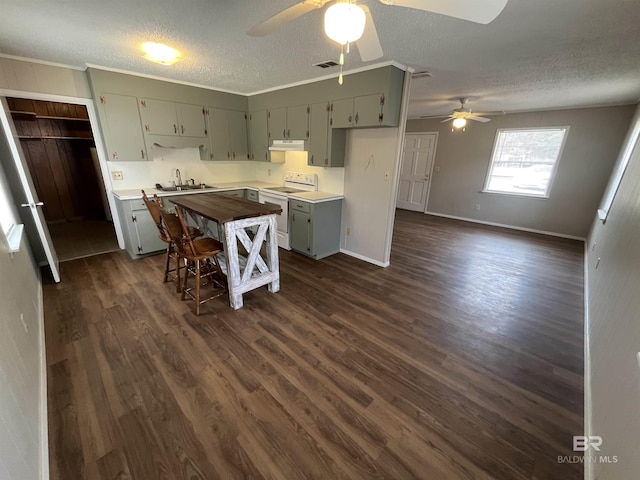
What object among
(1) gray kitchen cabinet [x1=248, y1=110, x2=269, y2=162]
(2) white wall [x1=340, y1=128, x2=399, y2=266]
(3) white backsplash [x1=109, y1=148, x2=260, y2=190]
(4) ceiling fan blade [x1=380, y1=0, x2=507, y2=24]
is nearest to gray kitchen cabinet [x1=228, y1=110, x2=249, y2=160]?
(1) gray kitchen cabinet [x1=248, y1=110, x2=269, y2=162]

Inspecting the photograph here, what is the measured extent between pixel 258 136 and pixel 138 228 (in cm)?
245

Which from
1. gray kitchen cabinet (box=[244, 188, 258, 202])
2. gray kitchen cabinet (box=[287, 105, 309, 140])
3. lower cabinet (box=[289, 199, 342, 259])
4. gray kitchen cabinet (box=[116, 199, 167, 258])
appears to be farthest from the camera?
gray kitchen cabinet (box=[244, 188, 258, 202])

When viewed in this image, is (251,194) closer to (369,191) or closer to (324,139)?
(324,139)

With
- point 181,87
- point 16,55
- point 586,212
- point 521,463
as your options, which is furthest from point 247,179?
point 586,212

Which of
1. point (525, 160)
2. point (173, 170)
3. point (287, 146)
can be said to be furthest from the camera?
point (525, 160)

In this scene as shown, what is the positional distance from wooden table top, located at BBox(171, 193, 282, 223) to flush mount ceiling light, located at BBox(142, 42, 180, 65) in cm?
140

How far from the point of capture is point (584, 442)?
152cm

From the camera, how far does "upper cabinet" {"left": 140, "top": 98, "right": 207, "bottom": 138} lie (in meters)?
3.78

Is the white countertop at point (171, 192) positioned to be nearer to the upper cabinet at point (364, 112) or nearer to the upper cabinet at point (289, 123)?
the upper cabinet at point (289, 123)

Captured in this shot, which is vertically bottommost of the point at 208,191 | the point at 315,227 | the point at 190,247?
the point at 315,227

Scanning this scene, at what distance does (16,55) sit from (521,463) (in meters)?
5.73

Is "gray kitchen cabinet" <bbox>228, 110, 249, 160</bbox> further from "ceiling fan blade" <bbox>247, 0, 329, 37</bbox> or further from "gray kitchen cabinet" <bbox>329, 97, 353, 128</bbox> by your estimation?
"ceiling fan blade" <bbox>247, 0, 329, 37</bbox>

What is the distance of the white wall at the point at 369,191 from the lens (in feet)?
11.2

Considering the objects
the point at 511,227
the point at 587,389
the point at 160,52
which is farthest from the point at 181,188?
the point at 511,227
